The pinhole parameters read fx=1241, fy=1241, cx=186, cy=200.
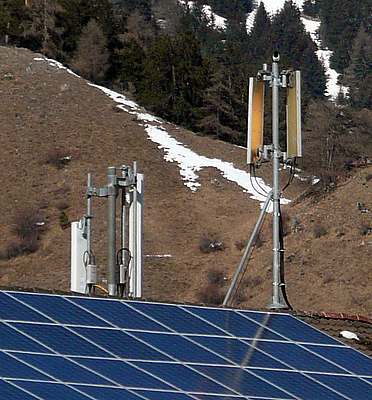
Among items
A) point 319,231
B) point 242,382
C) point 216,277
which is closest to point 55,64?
point 216,277

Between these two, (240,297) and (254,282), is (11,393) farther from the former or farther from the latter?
(254,282)

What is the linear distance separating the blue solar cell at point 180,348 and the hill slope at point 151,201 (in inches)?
1233

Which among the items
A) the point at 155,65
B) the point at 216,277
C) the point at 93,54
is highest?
the point at 93,54

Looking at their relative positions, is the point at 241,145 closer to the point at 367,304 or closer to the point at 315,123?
the point at 315,123

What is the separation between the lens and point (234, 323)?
15.2 meters

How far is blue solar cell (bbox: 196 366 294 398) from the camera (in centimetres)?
1323

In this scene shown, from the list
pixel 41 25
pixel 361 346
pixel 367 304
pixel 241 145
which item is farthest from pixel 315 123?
pixel 361 346

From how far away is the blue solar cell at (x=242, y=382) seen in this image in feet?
43.4

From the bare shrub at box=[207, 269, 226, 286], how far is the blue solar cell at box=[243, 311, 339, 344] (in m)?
36.7

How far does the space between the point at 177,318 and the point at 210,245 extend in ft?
144

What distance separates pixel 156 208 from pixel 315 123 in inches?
381

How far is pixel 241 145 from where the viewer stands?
80438mm

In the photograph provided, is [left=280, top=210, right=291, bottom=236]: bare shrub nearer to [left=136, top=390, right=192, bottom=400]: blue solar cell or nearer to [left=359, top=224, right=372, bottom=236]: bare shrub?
[left=359, top=224, right=372, bottom=236]: bare shrub

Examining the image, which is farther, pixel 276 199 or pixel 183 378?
pixel 276 199
